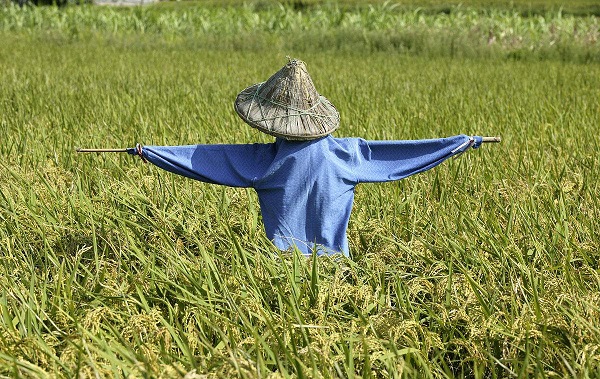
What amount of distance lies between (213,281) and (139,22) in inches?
360

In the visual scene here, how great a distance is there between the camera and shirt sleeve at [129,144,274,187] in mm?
1886

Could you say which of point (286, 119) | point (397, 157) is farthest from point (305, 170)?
point (397, 157)

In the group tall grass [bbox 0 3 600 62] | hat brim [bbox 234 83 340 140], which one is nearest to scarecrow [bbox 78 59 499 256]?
hat brim [bbox 234 83 340 140]

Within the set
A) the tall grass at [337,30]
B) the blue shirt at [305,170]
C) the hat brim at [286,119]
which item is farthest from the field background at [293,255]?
the tall grass at [337,30]

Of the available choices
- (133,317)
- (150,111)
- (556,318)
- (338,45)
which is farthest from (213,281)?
(338,45)

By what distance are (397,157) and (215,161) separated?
462 mm

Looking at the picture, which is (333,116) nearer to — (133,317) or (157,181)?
(133,317)

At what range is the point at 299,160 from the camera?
1856 mm

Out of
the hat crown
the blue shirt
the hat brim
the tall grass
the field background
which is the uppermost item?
the hat crown

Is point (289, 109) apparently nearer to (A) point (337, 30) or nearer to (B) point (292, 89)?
(B) point (292, 89)

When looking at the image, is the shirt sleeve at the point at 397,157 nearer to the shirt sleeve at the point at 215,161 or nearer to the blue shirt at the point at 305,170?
the blue shirt at the point at 305,170

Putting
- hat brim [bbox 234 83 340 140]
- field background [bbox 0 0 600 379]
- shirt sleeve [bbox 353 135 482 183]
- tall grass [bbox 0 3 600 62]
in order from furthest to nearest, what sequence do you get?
tall grass [bbox 0 3 600 62] → shirt sleeve [bbox 353 135 482 183] → hat brim [bbox 234 83 340 140] → field background [bbox 0 0 600 379]

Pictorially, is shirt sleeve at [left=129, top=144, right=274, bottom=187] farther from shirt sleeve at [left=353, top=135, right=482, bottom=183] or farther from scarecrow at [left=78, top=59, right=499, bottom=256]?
shirt sleeve at [left=353, top=135, right=482, bottom=183]

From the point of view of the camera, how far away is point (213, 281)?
1.78 m
